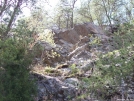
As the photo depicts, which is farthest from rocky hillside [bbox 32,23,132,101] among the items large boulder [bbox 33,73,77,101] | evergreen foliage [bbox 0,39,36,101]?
evergreen foliage [bbox 0,39,36,101]

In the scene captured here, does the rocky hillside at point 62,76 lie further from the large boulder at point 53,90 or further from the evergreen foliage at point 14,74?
the evergreen foliage at point 14,74

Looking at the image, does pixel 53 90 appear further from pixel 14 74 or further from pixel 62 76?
pixel 14 74

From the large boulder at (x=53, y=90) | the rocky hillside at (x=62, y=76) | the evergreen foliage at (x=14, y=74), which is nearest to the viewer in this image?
the evergreen foliage at (x=14, y=74)

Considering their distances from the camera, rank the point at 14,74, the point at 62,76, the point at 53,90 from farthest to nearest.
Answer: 1. the point at 62,76
2. the point at 53,90
3. the point at 14,74

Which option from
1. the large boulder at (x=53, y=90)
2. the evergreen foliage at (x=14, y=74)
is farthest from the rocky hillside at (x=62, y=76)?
the evergreen foliage at (x=14, y=74)

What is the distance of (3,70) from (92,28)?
1625 centimetres

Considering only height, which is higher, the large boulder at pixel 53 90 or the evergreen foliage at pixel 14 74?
the evergreen foliage at pixel 14 74

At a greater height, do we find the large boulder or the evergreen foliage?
the evergreen foliage

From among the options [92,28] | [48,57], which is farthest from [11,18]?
[92,28]

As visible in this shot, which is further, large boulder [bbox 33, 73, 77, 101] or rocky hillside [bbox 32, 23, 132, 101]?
large boulder [bbox 33, 73, 77, 101]

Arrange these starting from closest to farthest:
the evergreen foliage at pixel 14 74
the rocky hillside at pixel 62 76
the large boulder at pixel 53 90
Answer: the evergreen foliage at pixel 14 74
the rocky hillside at pixel 62 76
the large boulder at pixel 53 90

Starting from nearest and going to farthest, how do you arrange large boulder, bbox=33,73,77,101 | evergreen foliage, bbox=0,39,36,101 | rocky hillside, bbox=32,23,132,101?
evergreen foliage, bbox=0,39,36,101 < rocky hillside, bbox=32,23,132,101 < large boulder, bbox=33,73,77,101

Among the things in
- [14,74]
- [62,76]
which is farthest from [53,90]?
[14,74]

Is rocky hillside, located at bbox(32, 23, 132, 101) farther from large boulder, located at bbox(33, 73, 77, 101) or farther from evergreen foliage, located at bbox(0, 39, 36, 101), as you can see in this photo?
evergreen foliage, located at bbox(0, 39, 36, 101)
